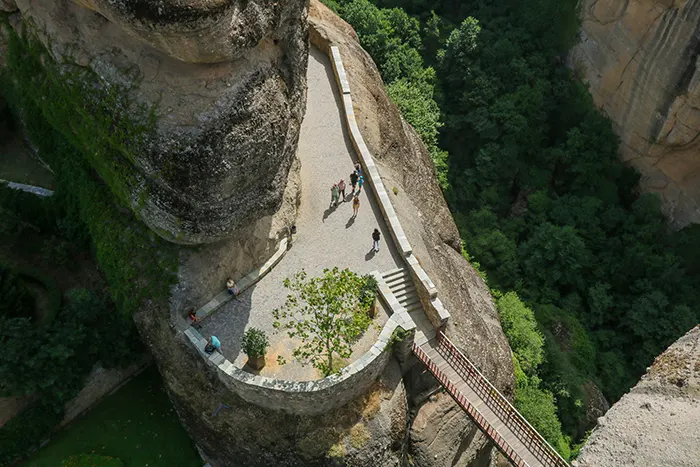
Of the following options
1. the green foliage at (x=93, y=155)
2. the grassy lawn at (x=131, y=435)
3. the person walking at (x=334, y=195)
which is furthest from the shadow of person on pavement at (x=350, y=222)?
the grassy lawn at (x=131, y=435)

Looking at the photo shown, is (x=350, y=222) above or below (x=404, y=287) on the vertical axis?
above

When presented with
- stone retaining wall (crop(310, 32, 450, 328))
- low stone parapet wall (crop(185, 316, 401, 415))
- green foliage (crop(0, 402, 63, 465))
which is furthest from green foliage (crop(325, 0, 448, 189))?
green foliage (crop(0, 402, 63, 465))

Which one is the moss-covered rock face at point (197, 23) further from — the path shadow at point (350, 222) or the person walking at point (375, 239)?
the path shadow at point (350, 222)

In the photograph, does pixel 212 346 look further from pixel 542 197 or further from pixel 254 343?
pixel 542 197

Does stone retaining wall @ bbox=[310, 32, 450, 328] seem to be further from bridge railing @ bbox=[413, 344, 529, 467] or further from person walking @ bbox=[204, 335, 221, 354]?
person walking @ bbox=[204, 335, 221, 354]

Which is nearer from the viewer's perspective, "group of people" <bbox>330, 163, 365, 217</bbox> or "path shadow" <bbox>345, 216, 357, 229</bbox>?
"path shadow" <bbox>345, 216, 357, 229</bbox>

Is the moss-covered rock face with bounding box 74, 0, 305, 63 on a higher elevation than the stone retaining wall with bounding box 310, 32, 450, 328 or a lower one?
higher

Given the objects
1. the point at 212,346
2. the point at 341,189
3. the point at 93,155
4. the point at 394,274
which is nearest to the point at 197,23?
the point at 93,155

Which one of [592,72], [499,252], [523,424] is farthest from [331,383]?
[592,72]
